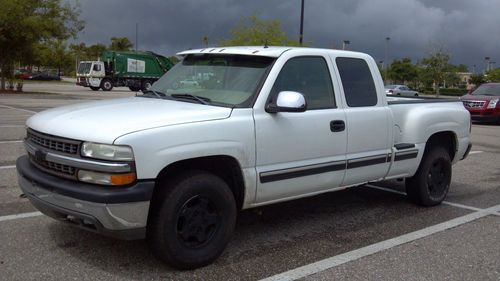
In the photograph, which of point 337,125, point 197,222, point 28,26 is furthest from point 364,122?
point 28,26

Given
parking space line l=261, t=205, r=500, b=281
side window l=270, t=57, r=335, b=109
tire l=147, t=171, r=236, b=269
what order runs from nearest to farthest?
1. tire l=147, t=171, r=236, b=269
2. parking space line l=261, t=205, r=500, b=281
3. side window l=270, t=57, r=335, b=109

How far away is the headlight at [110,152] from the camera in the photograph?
144 inches

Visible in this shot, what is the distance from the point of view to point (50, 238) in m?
4.77

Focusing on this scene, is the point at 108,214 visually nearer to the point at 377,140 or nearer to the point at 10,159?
the point at 377,140

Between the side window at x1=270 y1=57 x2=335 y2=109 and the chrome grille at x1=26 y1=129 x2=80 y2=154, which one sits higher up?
the side window at x1=270 y1=57 x2=335 y2=109

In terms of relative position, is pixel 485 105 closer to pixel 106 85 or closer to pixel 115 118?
pixel 115 118

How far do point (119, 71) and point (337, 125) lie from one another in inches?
1586

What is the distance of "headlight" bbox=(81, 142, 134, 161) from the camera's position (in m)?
3.65

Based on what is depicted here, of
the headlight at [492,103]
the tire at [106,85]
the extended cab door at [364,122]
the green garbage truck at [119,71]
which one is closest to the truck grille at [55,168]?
the extended cab door at [364,122]

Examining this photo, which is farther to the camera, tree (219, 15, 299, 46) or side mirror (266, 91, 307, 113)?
tree (219, 15, 299, 46)

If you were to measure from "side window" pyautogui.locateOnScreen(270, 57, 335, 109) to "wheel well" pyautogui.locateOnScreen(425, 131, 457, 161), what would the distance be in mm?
1975

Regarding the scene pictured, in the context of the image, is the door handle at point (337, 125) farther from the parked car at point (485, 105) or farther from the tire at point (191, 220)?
the parked car at point (485, 105)

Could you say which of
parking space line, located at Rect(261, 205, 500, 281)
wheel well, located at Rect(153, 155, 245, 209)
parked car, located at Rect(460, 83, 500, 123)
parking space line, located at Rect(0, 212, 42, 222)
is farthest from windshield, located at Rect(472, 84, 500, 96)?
parking space line, located at Rect(0, 212, 42, 222)

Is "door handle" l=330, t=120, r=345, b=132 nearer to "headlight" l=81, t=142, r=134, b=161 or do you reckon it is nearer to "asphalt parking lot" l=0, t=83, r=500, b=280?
"asphalt parking lot" l=0, t=83, r=500, b=280
